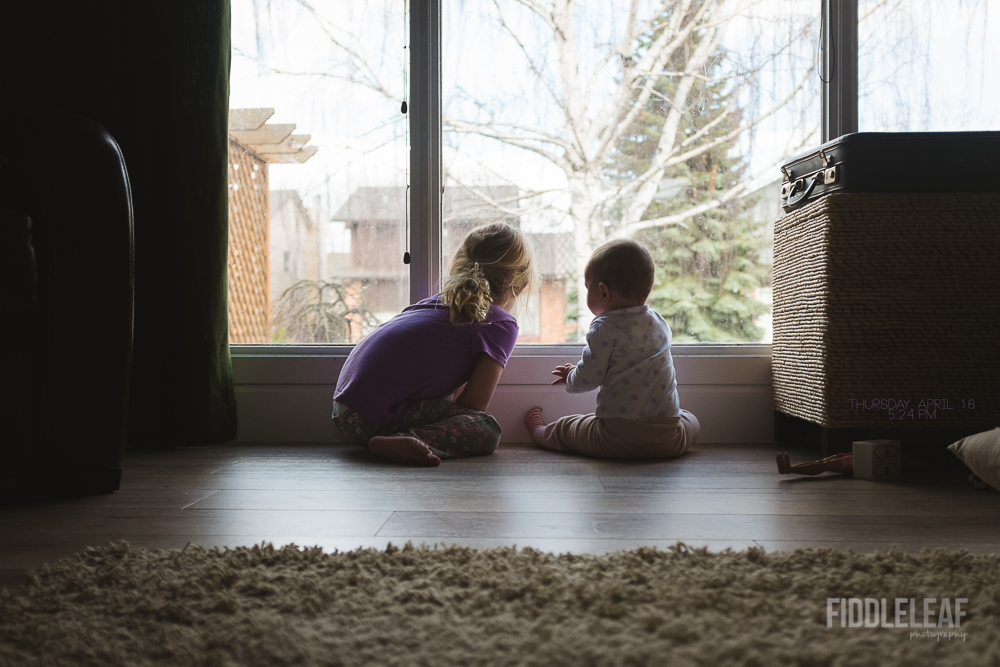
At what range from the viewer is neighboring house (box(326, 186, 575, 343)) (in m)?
2.10

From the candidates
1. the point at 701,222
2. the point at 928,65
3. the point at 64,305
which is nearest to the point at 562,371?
the point at 701,222

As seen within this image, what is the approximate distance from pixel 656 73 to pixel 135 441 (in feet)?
5.96

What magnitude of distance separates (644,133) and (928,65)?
2.77 feet

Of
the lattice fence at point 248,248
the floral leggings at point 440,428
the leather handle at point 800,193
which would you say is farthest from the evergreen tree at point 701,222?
the lattice fence at point 248,248

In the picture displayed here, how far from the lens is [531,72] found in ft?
6.80

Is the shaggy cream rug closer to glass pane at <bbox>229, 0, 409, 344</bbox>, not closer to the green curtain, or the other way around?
the green curtain

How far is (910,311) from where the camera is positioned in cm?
156

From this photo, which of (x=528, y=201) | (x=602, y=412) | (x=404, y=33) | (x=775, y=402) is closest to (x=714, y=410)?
(x=775, y=402)

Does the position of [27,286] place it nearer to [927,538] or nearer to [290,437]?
[290,437]

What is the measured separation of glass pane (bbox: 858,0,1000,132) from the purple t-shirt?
4.18 ft

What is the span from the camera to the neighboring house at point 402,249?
82.7 inches

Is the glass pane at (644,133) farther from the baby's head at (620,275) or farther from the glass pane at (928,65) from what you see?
the baby's head at (620,275)

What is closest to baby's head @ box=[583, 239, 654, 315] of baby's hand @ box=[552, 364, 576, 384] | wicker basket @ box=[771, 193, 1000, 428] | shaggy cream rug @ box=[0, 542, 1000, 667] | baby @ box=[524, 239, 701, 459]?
baby @ box=[524, 239, 701, 459]

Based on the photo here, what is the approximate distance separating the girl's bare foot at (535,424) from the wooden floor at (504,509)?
237 mm
